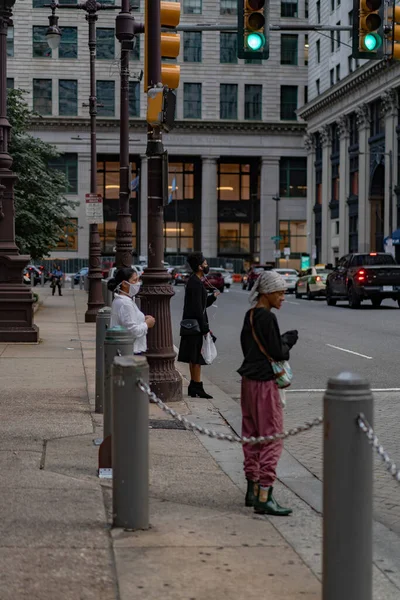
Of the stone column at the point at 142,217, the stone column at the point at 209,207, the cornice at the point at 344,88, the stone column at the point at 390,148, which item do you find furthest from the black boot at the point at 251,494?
the stone column at the point at 209,207

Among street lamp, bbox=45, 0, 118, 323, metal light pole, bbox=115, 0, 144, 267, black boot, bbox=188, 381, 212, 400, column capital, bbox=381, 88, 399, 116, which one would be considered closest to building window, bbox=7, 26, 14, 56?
column capital, bbox=381, 88, 399, 116

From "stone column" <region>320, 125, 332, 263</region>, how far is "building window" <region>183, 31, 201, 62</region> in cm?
1572

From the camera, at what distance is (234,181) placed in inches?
4038

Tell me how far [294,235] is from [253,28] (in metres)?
83.8

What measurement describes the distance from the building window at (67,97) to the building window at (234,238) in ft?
63.8

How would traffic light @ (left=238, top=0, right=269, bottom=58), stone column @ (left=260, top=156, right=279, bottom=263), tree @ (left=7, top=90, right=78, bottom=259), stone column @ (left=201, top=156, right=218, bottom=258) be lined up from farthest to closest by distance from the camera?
stone column @ (left=201, top=156, right=218, bottom=258), stone column @ (left=260, top=156, right=279, bottom=263), tree @ (left=7, top=90, right=78, bottom=259), traffic light @ (left=238, top=0, right=269, bottom=58)

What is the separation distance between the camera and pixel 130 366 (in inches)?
233

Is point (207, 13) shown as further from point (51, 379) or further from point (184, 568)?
point (184, 568)

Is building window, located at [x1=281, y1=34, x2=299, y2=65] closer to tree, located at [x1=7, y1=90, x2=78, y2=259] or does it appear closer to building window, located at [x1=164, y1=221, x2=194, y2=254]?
building window, located at [x1=164, y1=221, x2=194, y2=254]

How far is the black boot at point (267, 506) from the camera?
673cm

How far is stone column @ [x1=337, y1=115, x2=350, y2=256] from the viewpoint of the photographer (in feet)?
255

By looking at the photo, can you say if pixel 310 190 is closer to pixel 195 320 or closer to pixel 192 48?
pixel 192 48

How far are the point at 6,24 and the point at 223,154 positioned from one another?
260 feet

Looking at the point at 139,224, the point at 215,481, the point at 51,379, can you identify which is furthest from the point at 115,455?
the point at 139,224
